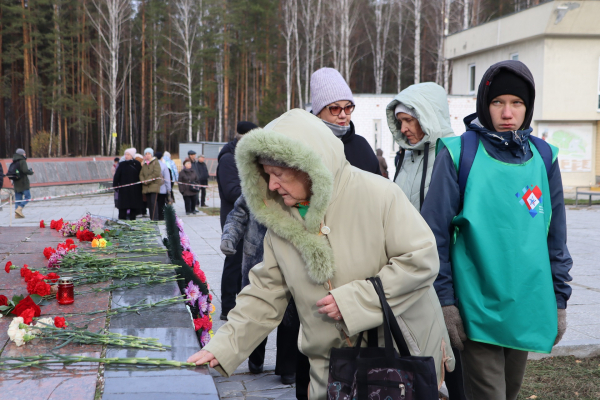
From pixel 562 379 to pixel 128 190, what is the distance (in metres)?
10.4

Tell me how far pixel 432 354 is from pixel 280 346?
2006mm

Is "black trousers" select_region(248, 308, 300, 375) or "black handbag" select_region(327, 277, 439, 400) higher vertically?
"black handbag" select_region(327, 277, 439, 400)

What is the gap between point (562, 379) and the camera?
384 cm

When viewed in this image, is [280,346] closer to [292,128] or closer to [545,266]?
[545,266]

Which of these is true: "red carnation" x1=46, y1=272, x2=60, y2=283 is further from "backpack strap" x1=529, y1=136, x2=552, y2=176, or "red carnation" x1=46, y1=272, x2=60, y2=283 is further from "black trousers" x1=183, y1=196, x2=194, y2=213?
"black trousers" x1=183, y1=196, x2=194, y2=213

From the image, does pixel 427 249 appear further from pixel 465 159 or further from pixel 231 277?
pixel 231 277

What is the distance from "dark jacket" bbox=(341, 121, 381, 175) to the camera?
143 inches

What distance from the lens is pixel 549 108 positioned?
23.8m

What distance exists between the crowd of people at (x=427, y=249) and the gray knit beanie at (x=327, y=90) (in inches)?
41.0

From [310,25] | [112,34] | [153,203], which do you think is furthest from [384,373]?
[310,25]

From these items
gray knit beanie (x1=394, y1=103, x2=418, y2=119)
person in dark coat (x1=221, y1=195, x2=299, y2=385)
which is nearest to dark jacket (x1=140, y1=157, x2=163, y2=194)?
person in dark coat (x1=221, y1=195, x2=299, y2=385)

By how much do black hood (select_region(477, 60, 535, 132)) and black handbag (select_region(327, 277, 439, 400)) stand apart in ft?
3.42

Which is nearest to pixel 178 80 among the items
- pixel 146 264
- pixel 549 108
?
pixel 549 108

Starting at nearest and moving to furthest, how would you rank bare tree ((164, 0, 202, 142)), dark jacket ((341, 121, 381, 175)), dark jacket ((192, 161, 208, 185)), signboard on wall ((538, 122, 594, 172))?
1. dark jacket ((341, 121, 381, 175))
2. dark jacket ((192, 161, 208, 185))
3. signboard on wall ((538, 122, 594, 172))
4. bare tree ((164, 0, 202, 142))
